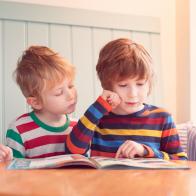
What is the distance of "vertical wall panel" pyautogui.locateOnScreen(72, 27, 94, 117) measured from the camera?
6.01 feet

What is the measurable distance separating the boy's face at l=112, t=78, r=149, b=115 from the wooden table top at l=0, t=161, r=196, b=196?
1.19 feet

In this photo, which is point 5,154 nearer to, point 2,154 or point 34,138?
point 2,154

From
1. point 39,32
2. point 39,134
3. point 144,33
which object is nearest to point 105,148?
point 39,134

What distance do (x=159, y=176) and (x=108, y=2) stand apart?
140cm

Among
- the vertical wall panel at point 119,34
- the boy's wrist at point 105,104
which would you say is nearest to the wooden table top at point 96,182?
the boy's wrist at point 105,104

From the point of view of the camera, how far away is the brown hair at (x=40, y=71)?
1180mm

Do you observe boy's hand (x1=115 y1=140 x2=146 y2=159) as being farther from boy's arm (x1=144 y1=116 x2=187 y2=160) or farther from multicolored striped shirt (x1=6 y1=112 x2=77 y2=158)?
multicolored striped shirt (x1=6 y1=112 x2=77 y2=158)

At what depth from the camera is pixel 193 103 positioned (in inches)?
83.3

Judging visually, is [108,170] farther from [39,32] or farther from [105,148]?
[39,32]

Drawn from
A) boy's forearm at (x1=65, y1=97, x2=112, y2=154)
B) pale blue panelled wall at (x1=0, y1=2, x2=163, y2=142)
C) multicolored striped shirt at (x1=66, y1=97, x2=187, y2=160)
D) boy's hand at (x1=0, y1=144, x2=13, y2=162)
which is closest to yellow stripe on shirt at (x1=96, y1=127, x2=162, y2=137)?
multicolored striped shirt at (x1=66, y1=97, x2=187, y2=160)

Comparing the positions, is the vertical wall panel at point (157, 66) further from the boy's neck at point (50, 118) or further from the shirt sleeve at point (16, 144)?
the shirt sleeve at point (16, 144)

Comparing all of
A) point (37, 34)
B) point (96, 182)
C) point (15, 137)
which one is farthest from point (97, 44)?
point (96, 182)

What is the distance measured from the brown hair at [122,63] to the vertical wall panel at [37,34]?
2.01 feet

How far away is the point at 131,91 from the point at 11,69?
28.8 inches
